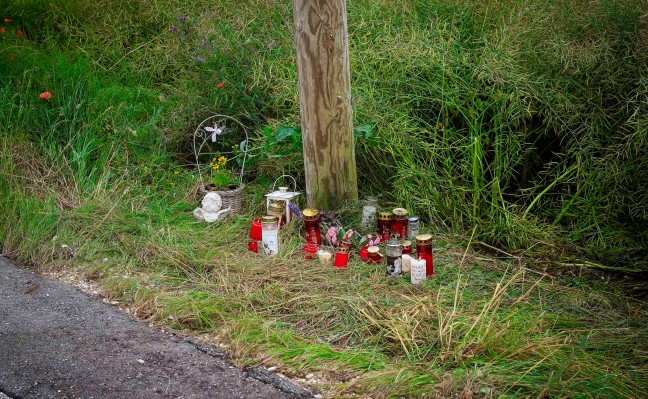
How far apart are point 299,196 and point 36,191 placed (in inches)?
64.0

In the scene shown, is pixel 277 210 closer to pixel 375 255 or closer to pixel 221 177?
pixel 221 177

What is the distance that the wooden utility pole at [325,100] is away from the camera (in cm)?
438

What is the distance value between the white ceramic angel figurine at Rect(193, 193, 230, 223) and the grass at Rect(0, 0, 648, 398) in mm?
87

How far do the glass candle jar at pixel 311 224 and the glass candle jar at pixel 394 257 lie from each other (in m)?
0.53

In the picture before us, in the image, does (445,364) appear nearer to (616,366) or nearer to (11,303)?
(616,366)

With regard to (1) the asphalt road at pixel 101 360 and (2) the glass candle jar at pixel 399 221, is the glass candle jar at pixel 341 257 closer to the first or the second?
(2) the glass candle jar at pixel 399 221

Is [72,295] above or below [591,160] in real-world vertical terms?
below

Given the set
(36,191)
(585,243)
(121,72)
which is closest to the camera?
(585,243)

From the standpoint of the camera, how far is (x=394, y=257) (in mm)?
4066

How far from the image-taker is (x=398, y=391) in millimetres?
3020

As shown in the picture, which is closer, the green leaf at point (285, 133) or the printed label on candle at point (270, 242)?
the printed label on candle at point (270, 242)

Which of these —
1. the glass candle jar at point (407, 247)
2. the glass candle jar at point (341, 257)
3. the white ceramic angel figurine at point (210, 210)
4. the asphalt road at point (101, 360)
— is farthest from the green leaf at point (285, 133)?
the asphalt road at point (101, 360)

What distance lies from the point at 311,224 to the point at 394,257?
23.8 inches

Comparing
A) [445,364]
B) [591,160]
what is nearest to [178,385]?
[445,364]
